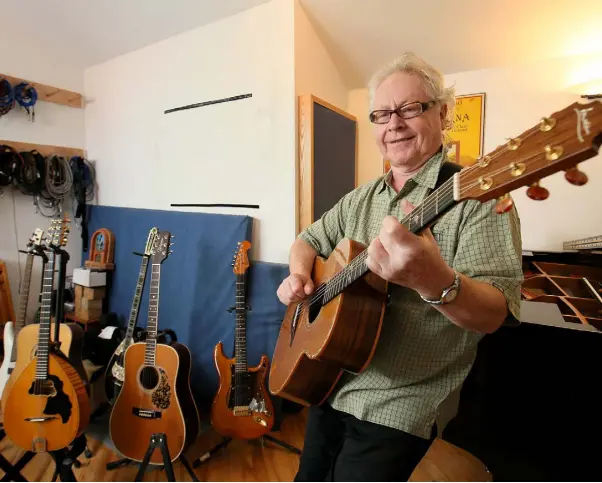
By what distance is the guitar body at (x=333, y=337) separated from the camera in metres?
0.91

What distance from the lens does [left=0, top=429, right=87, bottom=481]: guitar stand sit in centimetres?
164

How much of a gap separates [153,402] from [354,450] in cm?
123

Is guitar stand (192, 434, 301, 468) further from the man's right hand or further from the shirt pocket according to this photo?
the shirt pocket

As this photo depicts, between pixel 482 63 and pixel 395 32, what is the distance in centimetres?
67

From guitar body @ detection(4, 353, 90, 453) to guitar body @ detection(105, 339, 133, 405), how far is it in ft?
0.81

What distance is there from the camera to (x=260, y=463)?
1907 mm

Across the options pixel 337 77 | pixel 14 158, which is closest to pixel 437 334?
pixel 337 77

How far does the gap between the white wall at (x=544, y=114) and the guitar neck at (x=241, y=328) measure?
72.9 inches

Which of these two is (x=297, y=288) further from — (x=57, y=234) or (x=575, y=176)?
(x=57, y=234)

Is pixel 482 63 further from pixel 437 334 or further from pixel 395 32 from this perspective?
pixel 437 334

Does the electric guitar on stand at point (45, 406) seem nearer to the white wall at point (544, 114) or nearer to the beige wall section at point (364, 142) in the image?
the beige wall section at point (364, 142)

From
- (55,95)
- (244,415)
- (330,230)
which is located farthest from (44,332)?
(55,95)

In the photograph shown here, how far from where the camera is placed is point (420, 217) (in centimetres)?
74

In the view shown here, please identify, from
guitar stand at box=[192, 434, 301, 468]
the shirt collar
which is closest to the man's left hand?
the shirt collar
